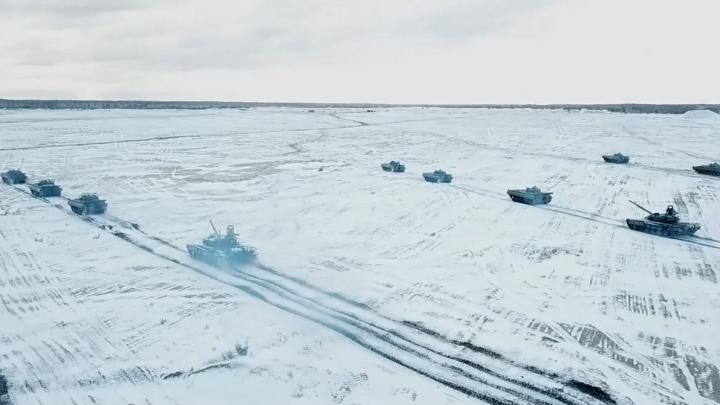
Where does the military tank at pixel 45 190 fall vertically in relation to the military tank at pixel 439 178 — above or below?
above

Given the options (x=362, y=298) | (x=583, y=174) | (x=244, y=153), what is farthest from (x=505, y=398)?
(x=244, y=153)

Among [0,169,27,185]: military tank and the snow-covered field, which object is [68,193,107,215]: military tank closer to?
the snow-covered field

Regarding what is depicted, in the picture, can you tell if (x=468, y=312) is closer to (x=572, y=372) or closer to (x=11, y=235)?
(x=572, y=372)

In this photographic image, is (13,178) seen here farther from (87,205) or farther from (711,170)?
(711,170)

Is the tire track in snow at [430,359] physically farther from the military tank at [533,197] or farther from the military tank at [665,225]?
the military tank at [533,197]

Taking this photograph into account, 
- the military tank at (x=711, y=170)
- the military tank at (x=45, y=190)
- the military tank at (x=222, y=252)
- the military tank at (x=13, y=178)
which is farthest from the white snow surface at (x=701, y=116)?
the military tank at (x=13, y=178)
